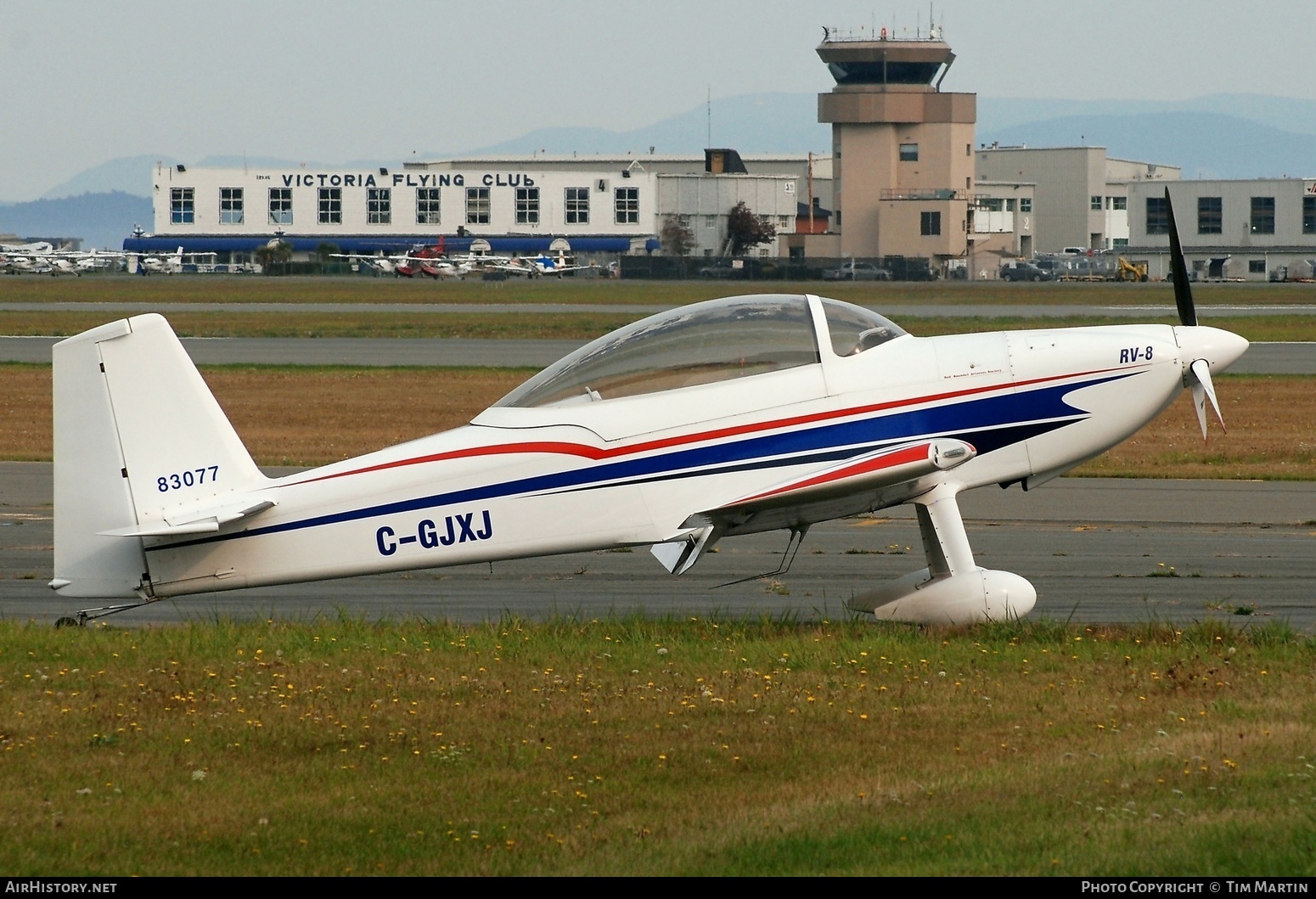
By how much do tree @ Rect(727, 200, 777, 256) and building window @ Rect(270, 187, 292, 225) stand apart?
36279mm

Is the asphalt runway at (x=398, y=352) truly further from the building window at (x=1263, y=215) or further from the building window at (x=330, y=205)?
the building window at (x=330, y=205)

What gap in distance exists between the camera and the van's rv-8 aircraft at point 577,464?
9.12m

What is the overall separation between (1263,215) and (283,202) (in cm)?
7603

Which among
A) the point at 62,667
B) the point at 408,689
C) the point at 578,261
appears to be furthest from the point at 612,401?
the point at 578,261

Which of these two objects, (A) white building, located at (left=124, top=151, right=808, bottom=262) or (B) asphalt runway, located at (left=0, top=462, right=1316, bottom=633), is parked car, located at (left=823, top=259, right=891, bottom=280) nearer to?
(A) white building, located at (left=124, top=151, right=808, bottom=262)

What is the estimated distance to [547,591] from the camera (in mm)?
11609

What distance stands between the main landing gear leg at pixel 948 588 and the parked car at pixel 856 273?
77.4m

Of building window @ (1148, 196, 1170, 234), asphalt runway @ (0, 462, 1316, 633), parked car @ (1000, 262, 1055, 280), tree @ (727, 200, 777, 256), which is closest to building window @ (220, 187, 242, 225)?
tree @ (727, 200, 777, 256)

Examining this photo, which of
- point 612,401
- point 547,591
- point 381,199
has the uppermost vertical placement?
point 381,199

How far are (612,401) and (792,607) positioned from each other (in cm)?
243

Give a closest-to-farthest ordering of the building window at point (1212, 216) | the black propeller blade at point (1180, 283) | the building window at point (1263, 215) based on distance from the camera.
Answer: the black propeller blade at point (1180, 283), the building window at point (1263, 215), the building window at point (1212, 216)

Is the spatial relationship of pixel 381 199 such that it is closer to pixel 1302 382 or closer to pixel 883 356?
pixel 1302 382

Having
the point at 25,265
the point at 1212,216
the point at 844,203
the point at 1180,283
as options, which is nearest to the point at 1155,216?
the point at 1212,216

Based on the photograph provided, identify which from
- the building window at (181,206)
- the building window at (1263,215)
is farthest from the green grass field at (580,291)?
the building window at (181,206)
